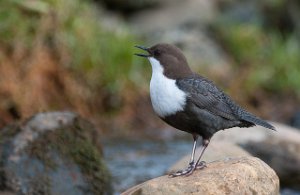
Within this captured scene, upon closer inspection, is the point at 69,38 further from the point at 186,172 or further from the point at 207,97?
the point at 186,172

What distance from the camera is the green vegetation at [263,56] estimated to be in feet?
37.4

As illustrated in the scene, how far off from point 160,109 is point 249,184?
28.6 inches

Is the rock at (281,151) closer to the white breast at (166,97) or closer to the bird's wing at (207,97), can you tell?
the bird's wing at (207,97)

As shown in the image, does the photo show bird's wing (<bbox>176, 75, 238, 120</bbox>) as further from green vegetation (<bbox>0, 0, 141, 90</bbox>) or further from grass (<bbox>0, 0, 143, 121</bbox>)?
green vegetation (<bbox>0, 0, 141, 90</bbox>)

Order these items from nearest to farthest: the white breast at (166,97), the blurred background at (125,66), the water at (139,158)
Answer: the white breast at (166,97)
the water at (139,158)
the blurred background at (125,66)

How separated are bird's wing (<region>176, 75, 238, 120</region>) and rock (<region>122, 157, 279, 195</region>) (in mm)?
448

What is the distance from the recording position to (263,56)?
12156 millimetres

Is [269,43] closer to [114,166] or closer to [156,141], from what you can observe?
[156,141]

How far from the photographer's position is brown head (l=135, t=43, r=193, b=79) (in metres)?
4.68

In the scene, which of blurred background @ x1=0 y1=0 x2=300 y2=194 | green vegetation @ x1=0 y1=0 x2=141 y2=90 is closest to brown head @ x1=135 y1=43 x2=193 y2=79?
blurred background @ x1=0 y1=0 x2=300 y2=194

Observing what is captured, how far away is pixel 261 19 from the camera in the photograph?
555 inches

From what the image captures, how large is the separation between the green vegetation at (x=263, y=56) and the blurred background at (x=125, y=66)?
0.06 ft

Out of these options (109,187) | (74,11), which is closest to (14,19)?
(74,11)

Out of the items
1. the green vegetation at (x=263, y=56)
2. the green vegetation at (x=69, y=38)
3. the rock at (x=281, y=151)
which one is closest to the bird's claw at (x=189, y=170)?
the rock at (x=281, y=151)
